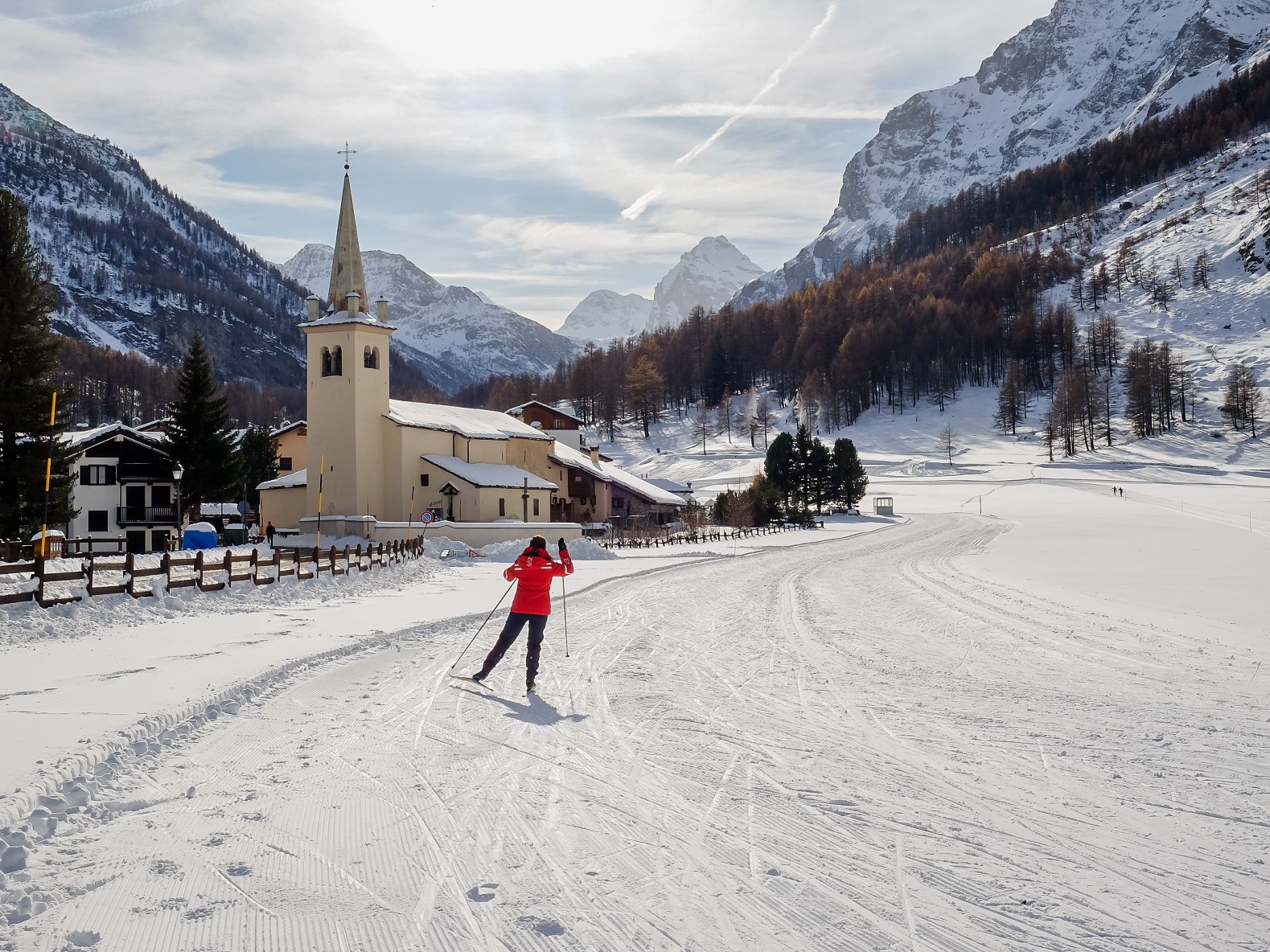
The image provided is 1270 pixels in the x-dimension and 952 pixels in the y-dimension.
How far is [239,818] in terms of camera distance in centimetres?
619

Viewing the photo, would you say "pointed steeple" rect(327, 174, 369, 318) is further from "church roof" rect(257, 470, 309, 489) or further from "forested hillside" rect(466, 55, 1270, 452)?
"forested hillside" rect(466, 55, 1270, 452)

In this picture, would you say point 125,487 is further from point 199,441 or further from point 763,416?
point 763,416

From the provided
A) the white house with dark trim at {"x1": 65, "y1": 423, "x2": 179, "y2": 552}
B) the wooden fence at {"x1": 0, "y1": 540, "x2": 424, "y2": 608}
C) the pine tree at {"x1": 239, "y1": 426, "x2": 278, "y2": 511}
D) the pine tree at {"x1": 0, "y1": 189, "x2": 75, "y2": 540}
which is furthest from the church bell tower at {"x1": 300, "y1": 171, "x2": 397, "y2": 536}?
the wooden fence at {"x1": 0, "y1": 540, "x2": 424, "y2": 608}

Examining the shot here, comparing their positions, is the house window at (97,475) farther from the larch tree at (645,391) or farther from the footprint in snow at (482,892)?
the larch tree at (645,391)

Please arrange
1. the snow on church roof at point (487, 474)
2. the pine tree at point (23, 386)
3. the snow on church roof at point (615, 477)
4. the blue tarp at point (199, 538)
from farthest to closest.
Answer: the snow on church roof at point (615, 477) < the snow on church roof at point (487, 474) < the blue tarp at point (199, 538) < the pine tree at point (23, 386)

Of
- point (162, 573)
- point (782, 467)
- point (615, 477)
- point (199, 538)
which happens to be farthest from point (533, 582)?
point (782, 467)

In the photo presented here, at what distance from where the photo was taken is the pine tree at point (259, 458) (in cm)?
6575

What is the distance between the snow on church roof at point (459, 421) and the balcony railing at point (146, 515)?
12.5 meters

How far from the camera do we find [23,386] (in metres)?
29.8

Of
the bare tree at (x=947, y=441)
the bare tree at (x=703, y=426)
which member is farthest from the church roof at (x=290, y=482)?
the bare tree at (x=947, y=441)

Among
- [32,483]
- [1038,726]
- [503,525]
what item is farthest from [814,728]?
[503,525]

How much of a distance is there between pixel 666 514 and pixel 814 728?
60943 mm

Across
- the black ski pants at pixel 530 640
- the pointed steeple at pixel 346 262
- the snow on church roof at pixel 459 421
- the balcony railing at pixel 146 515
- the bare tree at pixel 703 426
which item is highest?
the pointed steeple at pixel 346 262

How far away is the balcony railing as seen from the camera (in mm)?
50625
